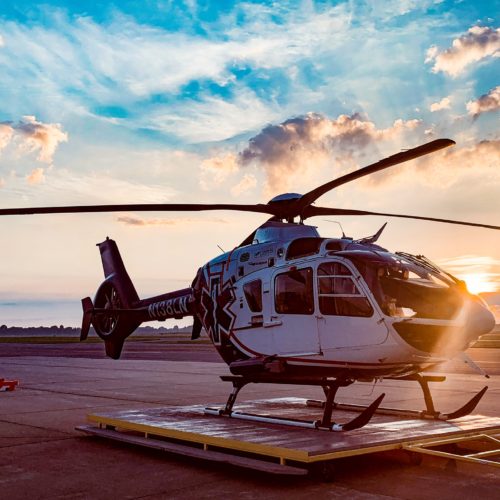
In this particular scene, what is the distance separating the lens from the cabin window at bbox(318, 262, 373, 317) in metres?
8.53

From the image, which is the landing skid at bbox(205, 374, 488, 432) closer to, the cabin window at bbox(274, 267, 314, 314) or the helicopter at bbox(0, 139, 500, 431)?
the helicopter at bbox(0, 139, 500, 431)

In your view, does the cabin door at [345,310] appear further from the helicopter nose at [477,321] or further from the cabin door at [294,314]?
the helicopter nose at [477,321]

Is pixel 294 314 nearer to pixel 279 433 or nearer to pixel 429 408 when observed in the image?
pixel 279 433

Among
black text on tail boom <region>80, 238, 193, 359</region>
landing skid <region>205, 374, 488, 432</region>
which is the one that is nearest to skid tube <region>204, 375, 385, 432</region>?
landing skid <region>205, 374, 488, 432</region>

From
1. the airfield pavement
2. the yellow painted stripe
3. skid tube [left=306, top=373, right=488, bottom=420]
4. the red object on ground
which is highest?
skid tube [left=306, top=373, right=488, bottom=420]

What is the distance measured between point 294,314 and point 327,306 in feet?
2.23

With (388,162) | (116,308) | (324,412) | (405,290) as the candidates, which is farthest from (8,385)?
(388,162)

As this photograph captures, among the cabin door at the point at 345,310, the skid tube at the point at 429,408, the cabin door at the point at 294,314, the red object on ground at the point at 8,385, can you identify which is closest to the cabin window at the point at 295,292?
the cabin door at the point at 294,314

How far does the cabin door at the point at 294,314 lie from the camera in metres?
9.08

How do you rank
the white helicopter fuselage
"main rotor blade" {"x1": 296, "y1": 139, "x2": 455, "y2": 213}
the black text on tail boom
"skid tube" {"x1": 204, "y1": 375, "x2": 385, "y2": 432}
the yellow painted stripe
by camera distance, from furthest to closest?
the black text on tail boom → the white helicopter fuselage → "skid tube" {"x1": 204, "y1": 375, "x2": 385, "y2": 432} → "main rotor blade" {"x1": 296, "y1": 139, "x2": 455, "y2": 213} → the yellow painted stripe

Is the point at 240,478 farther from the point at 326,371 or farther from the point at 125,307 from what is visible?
the point at 125,307

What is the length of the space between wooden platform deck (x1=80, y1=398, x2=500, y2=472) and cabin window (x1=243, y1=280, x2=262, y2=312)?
1.83 m

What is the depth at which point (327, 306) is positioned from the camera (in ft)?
29.0

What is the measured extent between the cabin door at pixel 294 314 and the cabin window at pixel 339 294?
203mm
